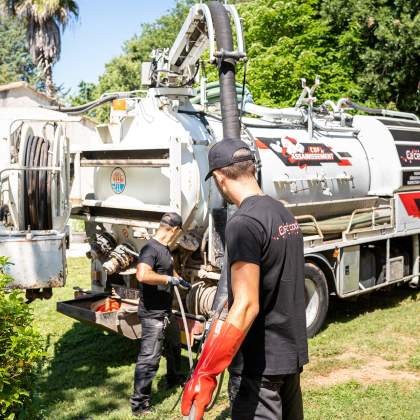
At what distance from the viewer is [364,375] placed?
5949 millimetres

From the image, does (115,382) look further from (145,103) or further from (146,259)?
(145,103)

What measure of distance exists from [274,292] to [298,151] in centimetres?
472

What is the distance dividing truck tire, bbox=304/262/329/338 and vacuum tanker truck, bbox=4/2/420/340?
0.01 meters

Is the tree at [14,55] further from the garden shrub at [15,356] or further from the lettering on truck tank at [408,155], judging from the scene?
the garden shrub at [15,356]

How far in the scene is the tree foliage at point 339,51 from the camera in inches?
571

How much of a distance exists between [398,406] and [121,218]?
136 inches

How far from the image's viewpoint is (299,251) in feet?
9.36

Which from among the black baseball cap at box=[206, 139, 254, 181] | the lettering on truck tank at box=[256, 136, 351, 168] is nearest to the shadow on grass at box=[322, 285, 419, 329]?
the lettering on truck tank at box=[256, 136, 351, 168]

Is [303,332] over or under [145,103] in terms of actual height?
under

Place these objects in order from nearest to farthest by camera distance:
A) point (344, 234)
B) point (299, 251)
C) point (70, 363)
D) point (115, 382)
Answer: point (299, 251), point (115, 382), point (70, 363), point (344, 234)

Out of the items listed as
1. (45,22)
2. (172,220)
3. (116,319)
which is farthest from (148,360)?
(45,22)

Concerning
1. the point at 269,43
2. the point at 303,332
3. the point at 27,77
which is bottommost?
the point at 303,332

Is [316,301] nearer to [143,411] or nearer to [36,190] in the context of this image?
[143,411]

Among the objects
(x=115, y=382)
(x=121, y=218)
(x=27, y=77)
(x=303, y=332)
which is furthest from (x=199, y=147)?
(x=27, y=77)
